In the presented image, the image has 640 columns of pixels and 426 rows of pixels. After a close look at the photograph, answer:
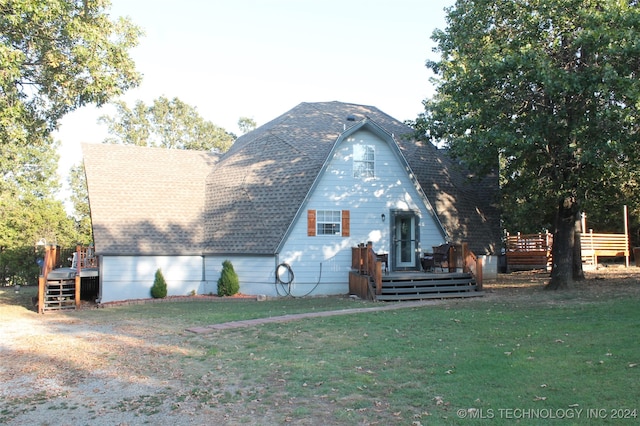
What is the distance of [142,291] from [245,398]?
13.6 metres

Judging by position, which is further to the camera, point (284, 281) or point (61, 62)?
point (284, 281)

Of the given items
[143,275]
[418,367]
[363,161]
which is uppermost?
[363,161]

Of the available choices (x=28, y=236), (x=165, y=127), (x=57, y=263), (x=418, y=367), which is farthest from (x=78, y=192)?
(x=418, y=367)

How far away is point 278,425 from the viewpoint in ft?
18.1

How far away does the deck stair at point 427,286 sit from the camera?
16.5m

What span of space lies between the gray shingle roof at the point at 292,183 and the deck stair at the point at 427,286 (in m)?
4.21

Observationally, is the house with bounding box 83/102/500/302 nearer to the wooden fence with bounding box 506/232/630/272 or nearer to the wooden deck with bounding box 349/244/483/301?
the wooden deck with bounding box 349/244/483/301

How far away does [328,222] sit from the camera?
1938 centimetres

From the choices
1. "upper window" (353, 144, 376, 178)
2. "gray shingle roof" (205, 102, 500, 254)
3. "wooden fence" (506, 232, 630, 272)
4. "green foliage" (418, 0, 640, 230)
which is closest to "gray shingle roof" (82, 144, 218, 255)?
"gray shingle roof" (205, 102, 500, 254)

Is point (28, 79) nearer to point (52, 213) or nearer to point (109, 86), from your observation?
point (109, 86)

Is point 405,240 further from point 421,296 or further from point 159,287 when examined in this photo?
point 159,287

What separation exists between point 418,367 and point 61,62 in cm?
1303

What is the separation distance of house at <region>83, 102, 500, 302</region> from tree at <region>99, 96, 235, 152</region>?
78.6ft

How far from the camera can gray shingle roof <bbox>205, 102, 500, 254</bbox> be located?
19469 mm
